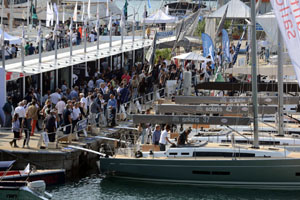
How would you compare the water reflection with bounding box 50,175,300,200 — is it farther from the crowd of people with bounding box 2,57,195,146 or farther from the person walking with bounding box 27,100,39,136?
the person walking with bounding box 27,100,39,136

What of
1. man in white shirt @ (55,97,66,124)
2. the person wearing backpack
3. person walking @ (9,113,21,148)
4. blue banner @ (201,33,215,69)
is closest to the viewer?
the person wearing backpack

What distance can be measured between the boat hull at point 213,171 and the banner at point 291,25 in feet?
16.8

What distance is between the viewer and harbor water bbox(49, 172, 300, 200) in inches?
1082

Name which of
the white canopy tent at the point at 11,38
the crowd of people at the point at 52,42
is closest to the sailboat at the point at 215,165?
the crowd of people at the point at 52,42

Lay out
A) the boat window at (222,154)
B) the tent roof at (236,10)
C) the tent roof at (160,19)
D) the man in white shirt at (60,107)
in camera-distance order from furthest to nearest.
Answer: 1. the tent roof at (160,19)
2. the tent roof at (236,10)
3. the man in white shirt at (60,107)
4. the boat window at (222,154)

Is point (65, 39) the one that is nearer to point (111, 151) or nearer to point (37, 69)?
point (37, 69)

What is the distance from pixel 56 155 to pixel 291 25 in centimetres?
1020

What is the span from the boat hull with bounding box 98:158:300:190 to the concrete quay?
3.63 ft

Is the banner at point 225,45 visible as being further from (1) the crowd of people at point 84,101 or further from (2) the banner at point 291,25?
(2) the banner at point 291,25

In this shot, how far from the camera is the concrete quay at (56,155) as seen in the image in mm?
28234

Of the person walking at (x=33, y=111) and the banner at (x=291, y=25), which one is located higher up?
the banner at (x=291, y=25)

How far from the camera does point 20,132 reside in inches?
1153

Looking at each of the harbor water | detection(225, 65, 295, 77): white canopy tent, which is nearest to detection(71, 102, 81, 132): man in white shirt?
Result: the harbor water

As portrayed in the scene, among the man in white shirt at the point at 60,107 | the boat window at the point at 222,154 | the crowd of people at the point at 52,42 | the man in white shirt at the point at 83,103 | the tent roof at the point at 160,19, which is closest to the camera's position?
the boat window at the point at 222,154
